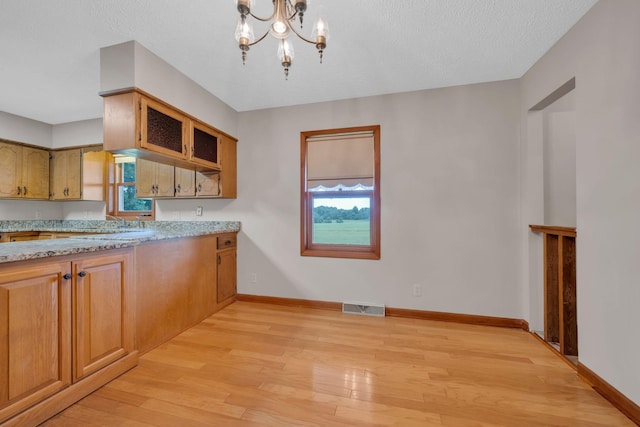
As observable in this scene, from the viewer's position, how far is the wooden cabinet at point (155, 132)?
2055 mm

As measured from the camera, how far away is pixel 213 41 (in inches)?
79.7

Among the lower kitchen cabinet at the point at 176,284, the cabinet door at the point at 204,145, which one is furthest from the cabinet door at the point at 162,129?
the lower kitchen cabinet at the point at 176,284

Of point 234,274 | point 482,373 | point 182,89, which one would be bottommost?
point 482,373

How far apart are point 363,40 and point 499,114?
1651 mm

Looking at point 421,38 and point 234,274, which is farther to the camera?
point 234,274

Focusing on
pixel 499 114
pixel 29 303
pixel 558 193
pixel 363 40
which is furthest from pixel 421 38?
pixel 29 303

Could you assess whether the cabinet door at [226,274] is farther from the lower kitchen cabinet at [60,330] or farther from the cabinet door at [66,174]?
the cabinet door at [66,174]

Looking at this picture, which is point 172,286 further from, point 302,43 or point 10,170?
point 10,170

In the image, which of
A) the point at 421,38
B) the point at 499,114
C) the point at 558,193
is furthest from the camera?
the point at 499,114

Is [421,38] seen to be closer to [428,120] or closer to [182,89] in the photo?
[428,120]

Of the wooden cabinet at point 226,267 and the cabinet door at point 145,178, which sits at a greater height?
the cabinet door at point 145,178

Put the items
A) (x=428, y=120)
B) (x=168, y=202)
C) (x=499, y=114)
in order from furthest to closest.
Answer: (x=168, y=202)
(x=428, y=120)
(x=499, y=114)

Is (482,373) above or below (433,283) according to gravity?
below

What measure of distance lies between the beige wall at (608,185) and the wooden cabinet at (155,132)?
3282 mm
